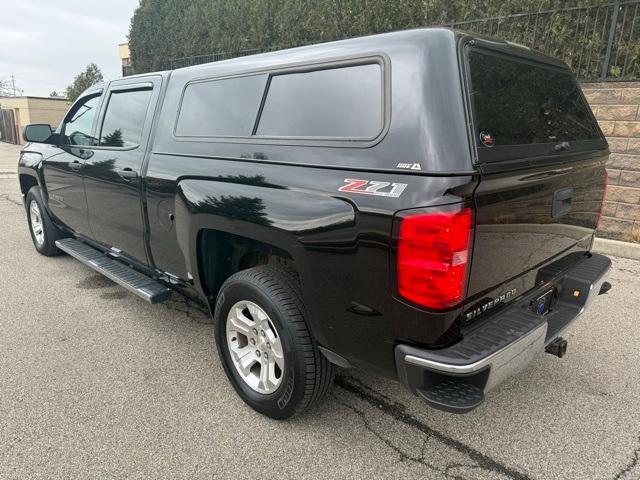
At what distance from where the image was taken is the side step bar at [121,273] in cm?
345

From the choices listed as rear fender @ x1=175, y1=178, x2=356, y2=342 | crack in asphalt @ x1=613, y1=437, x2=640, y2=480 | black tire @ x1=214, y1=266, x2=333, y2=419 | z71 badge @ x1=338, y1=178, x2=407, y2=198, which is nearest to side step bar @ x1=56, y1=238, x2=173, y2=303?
rear fender @ x1=175, y1=178, x2=356, y2=342

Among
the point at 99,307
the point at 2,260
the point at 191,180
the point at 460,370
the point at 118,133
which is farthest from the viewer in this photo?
the point at 2,260

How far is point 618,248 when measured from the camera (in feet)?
18.9

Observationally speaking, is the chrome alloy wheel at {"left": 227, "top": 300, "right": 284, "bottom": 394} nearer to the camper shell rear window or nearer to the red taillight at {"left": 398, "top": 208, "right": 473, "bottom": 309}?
the red taillight at {"left": 398, "top": 208, "right": 473, "bottom": 309}

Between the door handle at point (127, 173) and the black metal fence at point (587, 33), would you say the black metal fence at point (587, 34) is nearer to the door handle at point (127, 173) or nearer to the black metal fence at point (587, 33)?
the black metal fence at point (587, 33)

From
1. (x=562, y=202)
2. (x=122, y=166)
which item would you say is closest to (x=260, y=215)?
(x=562, y=202)

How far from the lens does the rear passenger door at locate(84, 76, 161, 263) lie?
11.4 ft

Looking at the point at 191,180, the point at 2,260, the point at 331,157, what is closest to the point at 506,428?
the point at 331,157

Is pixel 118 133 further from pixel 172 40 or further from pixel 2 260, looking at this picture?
pixel 172 40

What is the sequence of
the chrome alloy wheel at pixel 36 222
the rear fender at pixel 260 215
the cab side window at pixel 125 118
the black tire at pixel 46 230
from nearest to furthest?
the rear fender at pixel 260 215 → the cab side window at pixel 125 118 → the black tire at pixel 46 230 → the chrome alloy wheel at pixel 36 222

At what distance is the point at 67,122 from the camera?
4840 millimetres

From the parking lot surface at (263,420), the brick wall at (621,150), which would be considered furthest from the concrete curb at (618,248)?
the parking lot surface at (263,420)

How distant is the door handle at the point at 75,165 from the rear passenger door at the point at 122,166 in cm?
18

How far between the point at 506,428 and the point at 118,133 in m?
3.53
